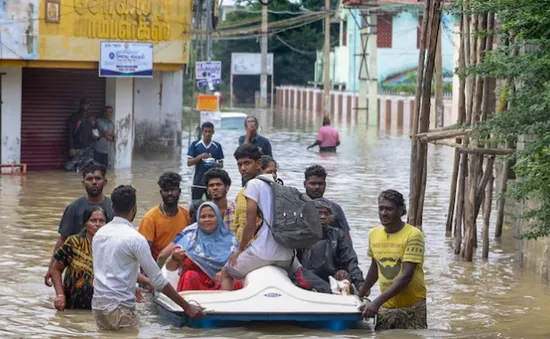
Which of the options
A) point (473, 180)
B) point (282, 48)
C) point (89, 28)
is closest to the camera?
point (473, 180)

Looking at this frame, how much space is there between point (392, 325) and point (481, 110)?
19.3ft

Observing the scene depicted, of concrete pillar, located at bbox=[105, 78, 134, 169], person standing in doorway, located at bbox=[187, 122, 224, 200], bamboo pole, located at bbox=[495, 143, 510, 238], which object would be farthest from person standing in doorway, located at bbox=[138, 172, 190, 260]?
concrete pillar, located at bbox=[105, 78, 134, 169]

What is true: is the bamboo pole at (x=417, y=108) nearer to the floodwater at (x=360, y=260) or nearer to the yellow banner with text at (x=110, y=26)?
the floodwater at (x=360, y=260)

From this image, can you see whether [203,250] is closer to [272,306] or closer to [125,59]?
[272,306]

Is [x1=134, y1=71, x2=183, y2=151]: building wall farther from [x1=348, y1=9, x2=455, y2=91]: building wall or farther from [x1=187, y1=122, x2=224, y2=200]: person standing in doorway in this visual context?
[x1=348, y1=9, x2=455, y2=91]: building wall

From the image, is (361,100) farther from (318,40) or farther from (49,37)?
(49,37)

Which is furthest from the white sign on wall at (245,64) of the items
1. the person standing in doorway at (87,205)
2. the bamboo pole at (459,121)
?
the person standing in doorway at (87,205)

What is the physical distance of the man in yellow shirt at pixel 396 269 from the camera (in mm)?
9047

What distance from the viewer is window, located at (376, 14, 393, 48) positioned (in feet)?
237

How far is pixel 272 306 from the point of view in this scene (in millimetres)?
9367

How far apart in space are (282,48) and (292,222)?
240 feet

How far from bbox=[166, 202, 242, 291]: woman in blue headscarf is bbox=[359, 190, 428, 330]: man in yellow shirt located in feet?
4.61

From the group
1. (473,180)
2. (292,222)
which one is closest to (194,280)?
(292,222)

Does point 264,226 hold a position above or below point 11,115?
below
